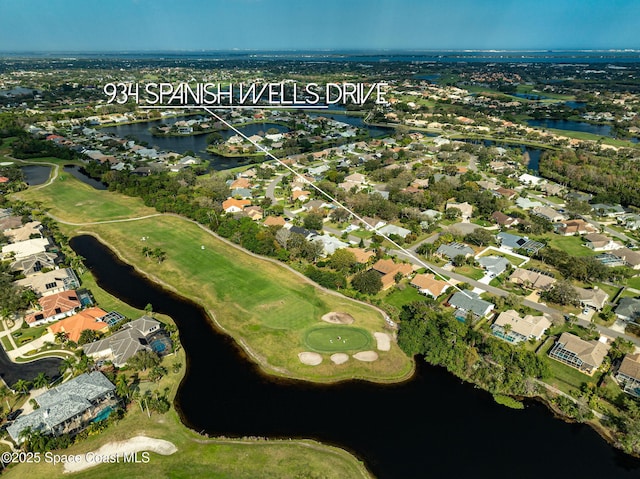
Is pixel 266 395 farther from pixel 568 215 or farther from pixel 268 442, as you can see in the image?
pixel 568 215

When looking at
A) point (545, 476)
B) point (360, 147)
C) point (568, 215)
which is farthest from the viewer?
point (360, 147)

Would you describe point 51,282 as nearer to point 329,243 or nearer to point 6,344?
point 6,344

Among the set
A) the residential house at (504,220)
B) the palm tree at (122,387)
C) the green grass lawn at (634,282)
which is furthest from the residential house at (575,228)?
the palm tree at (122,387)

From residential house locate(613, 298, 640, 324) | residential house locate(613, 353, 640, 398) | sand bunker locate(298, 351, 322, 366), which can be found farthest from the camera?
residential house locate(613, 298, 640, 324)

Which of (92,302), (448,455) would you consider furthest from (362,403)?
(92,302)

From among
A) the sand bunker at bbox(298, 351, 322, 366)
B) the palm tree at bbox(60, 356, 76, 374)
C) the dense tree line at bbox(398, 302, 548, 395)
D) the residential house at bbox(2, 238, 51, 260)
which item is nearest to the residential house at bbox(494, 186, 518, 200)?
the dense tree line at bbox(398, 302, 548, 395)

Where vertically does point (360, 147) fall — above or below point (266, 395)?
above

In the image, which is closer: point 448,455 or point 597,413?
point 448,455

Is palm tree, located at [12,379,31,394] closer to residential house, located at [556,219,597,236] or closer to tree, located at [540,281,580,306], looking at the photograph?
tree, located at [540,281,580,306]
